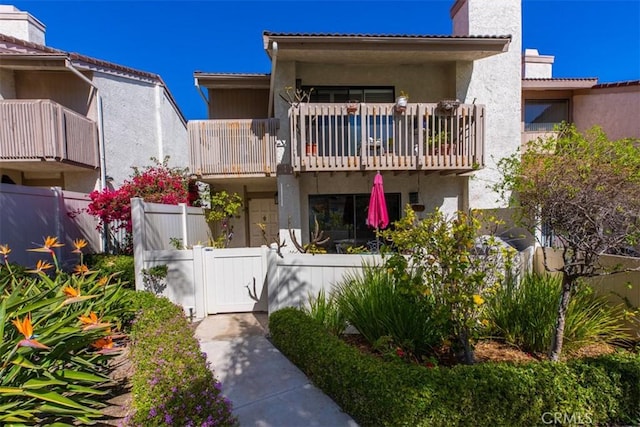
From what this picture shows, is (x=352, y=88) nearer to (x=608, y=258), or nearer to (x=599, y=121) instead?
(x=608, y=258)

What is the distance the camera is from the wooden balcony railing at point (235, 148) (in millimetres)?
8297

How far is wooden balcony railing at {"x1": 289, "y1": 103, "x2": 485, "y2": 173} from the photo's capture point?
7.34m

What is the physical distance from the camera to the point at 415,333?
3746mm

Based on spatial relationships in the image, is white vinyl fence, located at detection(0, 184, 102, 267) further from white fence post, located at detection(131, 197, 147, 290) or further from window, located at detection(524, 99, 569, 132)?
window, located at detection(524, 99, 569, 132)

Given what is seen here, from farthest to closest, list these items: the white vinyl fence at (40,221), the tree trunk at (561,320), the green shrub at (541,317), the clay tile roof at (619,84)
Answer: the clay tile roof at (619,84) → the white vinyl fence at (40,221) → the green shrub at (541,317) → the tree trunk at (561,320)

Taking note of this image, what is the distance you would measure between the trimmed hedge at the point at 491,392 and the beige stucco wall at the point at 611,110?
1054 centimetres

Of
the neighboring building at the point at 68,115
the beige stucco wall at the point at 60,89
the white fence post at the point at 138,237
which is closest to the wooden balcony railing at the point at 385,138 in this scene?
the white fence post at the point at 138,237

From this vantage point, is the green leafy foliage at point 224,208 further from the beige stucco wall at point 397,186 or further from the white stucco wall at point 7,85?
the white stucco wall at point 7,85

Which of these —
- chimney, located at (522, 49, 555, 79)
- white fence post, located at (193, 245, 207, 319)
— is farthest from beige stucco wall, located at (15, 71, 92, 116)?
chimney, located at (522, 49, 555, 79)

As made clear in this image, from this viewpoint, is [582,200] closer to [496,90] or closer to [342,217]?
[342,217]

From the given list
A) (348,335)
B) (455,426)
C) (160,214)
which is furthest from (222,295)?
(455,426)

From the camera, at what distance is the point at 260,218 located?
10.7 metres

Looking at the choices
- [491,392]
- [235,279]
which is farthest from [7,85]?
[491,392]

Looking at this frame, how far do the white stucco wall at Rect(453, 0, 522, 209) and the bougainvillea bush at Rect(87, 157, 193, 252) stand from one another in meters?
8.57
